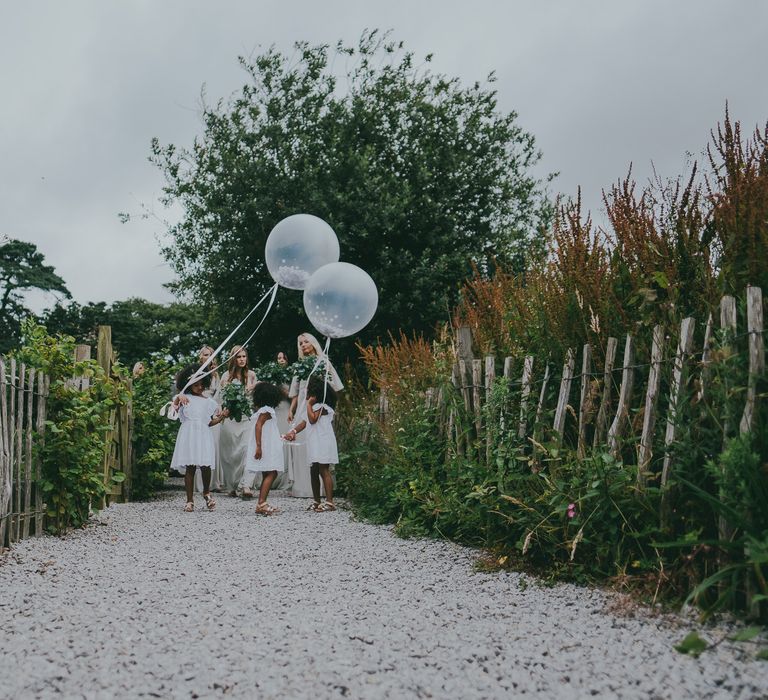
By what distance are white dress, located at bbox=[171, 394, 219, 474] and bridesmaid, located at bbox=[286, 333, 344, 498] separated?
4.66ft

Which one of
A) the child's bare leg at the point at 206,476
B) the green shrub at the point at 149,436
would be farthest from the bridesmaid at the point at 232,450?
the child's bare leg at the point at 206,476

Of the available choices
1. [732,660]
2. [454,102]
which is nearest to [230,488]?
[454,102]

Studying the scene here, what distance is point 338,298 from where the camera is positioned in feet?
24.6

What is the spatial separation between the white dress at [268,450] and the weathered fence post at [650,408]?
5084mm

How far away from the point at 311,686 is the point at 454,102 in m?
13.5

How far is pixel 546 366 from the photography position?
509cm

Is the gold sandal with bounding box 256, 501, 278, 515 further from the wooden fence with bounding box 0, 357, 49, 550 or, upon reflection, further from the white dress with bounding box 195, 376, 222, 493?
the white dress with bounding box 195, 376, 222, 493

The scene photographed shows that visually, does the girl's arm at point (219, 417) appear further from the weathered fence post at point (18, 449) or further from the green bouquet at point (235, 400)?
the weathered fence post at point (18, 449)

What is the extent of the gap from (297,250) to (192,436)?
7.70ft

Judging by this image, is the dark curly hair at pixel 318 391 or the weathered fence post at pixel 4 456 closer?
the weathered fence post at pixel 4 456

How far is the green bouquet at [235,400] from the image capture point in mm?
9570

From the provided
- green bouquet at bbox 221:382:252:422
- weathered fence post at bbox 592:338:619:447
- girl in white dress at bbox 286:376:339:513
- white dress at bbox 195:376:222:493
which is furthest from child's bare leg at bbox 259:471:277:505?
weathered fence post at bbox 592:338:619:447

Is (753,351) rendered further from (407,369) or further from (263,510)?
(263,510)

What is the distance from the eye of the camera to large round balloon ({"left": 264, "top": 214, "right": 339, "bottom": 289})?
7754 mm
